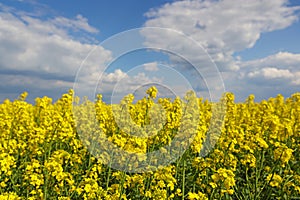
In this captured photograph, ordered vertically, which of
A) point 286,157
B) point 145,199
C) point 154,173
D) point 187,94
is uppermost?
point 187,94

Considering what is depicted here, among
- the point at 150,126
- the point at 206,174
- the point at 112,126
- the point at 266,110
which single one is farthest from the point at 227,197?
the point at 266,110

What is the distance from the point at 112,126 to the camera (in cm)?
632

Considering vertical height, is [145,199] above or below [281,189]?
below

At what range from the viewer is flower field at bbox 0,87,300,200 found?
4102 millimetres

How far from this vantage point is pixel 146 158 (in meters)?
4.49

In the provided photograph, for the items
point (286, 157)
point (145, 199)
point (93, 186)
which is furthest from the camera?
point (286, 157)

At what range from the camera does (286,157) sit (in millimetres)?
4363

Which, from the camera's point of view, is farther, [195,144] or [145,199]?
[195,144]

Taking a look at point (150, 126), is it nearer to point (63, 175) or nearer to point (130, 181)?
point (130, 181)

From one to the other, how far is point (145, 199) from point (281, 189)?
6.19 feet

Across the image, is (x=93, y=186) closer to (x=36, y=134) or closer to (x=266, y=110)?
(x=36, y=134)

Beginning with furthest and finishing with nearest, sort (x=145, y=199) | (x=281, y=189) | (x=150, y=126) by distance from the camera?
(x=150, y=126)
(x=281, y=189)
(x=145, y=199)

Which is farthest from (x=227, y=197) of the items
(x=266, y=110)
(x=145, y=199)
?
(x=266, y=110)

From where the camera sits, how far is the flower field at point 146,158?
13.5ft
